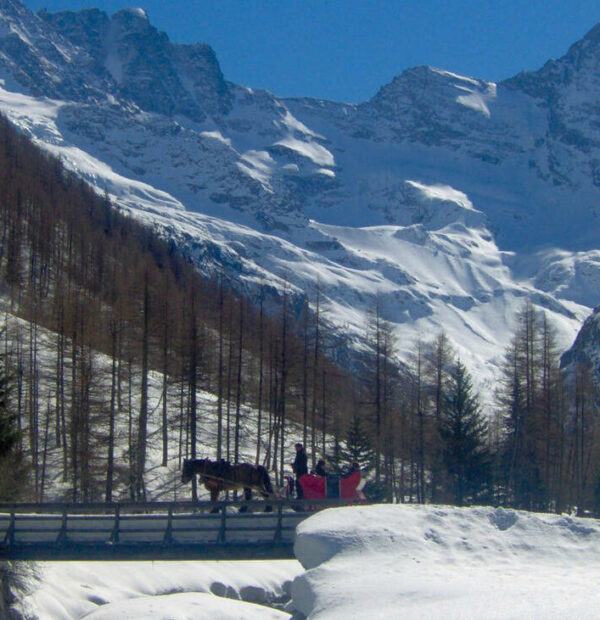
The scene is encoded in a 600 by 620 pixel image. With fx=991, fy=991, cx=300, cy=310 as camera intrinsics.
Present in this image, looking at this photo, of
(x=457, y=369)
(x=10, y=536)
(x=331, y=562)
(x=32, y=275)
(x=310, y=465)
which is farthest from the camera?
(x=32, y=275)

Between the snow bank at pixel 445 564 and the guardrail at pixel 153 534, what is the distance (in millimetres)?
3876

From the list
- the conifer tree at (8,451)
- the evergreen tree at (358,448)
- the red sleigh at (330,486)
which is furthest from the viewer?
the evergreen tree at (358,448)

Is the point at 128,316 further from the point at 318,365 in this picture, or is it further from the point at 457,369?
the point at 457,369

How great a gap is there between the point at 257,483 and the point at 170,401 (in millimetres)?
28388

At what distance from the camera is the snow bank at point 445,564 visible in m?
15.2

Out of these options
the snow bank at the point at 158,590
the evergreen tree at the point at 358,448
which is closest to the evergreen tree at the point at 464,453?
the evergreen tree at the point at 358,448

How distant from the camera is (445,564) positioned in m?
18.0

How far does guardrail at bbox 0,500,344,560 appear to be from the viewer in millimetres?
23203

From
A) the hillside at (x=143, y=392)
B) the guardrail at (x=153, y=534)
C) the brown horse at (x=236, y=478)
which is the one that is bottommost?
the guardrail at (x=153, y=534)

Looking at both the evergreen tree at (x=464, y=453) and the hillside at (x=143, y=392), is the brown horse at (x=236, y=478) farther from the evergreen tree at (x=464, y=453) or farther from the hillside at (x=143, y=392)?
the evergreen tree at (x=464, y=453)

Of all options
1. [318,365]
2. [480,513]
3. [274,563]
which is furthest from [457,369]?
[480,513]

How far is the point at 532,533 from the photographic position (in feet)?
65.4

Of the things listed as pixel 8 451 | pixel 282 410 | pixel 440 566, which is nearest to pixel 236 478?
pixel 8 451

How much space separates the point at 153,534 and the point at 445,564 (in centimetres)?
874
